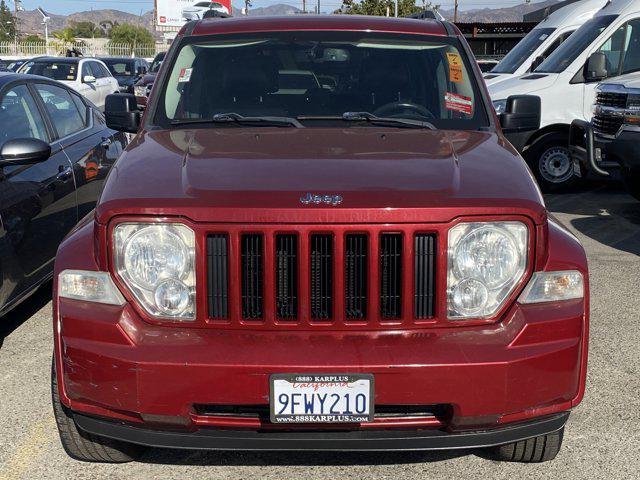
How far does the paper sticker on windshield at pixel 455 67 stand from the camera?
473 cm

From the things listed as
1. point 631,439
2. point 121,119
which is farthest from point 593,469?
point 121,119

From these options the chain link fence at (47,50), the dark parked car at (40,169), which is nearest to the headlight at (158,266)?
the dark parked car at (40,169)

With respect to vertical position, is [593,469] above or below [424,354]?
below

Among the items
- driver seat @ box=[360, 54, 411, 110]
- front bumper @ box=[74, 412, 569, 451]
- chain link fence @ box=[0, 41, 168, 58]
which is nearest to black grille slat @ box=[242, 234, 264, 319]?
front bumper @ box=[74, 412, 569, 451]

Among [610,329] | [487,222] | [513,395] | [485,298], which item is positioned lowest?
[610,329]

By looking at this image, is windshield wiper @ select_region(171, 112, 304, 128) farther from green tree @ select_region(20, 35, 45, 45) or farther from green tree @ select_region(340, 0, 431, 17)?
green tree @ select_region(20, 35, 45, 45)

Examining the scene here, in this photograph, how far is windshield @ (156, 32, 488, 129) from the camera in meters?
4.55

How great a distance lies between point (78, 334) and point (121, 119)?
2092 mm

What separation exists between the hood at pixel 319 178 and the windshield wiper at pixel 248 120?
0.74ft

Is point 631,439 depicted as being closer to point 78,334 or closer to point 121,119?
point 78,334

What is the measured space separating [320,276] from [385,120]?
55.7 inches

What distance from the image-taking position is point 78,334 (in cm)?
311

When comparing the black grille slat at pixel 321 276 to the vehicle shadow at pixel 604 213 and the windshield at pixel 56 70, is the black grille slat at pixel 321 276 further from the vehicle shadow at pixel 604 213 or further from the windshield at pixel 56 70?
the windshield at pixel 56 70

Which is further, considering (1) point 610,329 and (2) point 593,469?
(1) point 610,329
